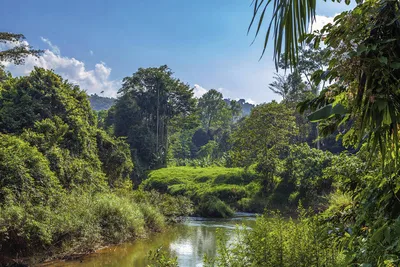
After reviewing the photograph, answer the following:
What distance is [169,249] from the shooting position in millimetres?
10562

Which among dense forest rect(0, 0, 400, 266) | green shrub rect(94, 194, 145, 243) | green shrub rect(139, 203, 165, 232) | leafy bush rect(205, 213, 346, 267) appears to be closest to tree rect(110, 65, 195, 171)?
dense forest rect(0, 0, 400, 266)

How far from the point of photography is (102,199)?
11.8m

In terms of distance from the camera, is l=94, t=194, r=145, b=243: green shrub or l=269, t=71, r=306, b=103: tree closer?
l=94, t=194, r=145, b=243: green shrub

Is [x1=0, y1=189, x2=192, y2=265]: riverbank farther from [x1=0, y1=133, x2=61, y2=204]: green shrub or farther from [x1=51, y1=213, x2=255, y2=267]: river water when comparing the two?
[x1=0, y1=133, x2=61, y2=204]: green shrub

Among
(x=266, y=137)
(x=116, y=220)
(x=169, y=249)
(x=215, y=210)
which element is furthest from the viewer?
(x=266, y=137)

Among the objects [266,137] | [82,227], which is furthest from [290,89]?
[82,227]

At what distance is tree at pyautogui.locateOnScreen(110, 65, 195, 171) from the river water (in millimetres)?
18569

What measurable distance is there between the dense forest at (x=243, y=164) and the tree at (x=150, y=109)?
0.43ft

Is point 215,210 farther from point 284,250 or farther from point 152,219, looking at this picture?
point 284,250

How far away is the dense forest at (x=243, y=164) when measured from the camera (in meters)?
1.26

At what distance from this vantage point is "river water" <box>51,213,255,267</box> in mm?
9164

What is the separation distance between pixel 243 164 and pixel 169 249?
510 inches

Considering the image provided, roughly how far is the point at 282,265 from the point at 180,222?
12540 millimetres

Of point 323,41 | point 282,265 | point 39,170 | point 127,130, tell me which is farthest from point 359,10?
point 127,130
